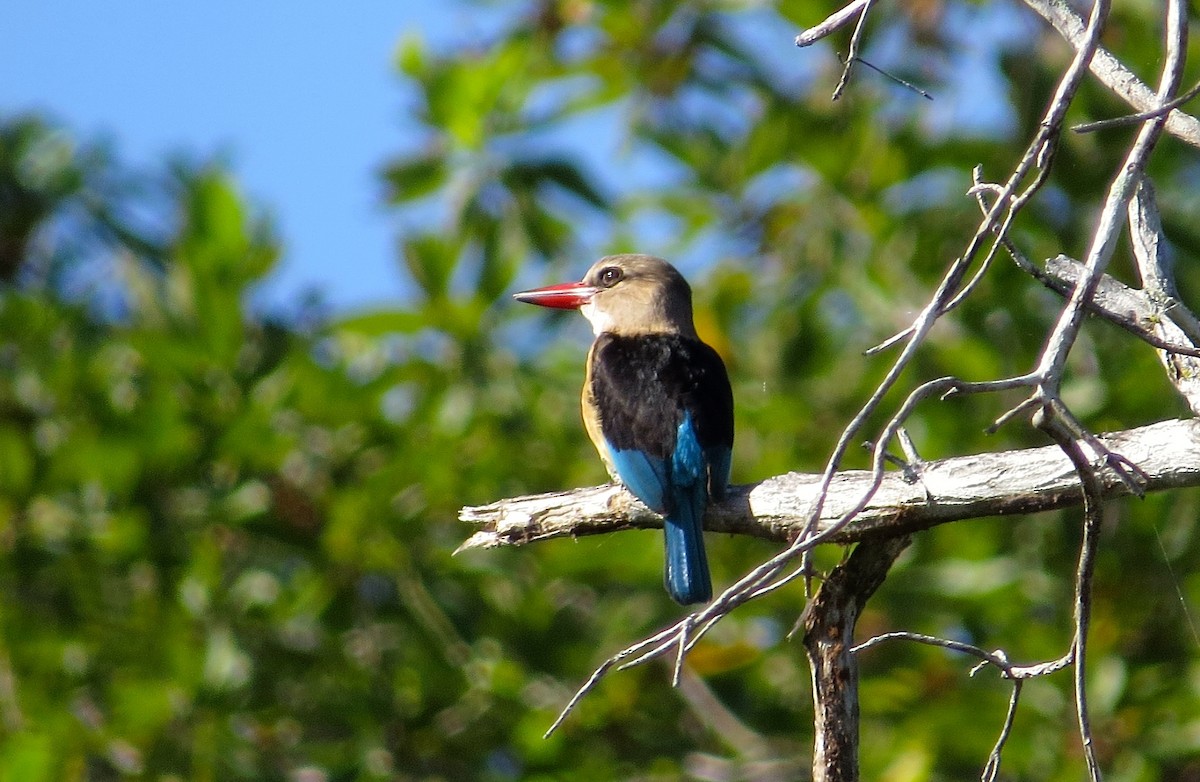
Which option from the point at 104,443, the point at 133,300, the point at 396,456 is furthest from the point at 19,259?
the point at 396,456

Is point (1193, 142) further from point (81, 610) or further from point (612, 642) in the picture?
point (81, 610)

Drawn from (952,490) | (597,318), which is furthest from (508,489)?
(952,490)

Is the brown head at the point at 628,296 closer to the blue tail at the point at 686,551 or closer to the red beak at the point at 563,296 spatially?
the red beak at the point at 563,296

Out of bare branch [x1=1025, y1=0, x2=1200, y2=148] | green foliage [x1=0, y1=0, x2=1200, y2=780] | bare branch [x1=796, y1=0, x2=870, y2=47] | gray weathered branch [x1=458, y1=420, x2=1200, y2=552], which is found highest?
bare branch [x1=796, y1=0, x2=870, y2=47]

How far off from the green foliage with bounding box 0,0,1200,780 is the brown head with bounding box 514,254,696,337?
210 mm

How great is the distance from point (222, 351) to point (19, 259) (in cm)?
162

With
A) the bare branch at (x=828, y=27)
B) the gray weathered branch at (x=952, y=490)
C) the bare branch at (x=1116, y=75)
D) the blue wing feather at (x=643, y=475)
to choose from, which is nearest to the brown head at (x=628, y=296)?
the blue wing feather at (x=643, y=475)

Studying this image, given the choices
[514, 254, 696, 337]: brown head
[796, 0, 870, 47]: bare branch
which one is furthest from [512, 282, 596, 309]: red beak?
[796, 0, 870, 47]: bare branch

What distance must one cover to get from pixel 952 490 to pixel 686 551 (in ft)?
4.48

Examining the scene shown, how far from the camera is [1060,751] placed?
464 centimetres

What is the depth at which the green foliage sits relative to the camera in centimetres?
480

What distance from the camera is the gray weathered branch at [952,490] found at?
7.77 ft

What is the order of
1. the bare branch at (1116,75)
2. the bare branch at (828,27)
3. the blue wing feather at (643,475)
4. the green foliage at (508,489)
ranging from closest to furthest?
1. the bare branch at (828,27)
2. the bare branch at (1116,75)
3. the blue wing feather at (643,475)
4. the green foliage at (508,489)

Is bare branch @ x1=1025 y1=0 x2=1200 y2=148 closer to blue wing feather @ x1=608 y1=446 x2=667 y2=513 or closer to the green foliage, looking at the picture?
blue wing feather @ x1=608 y1=446 x2=667 y2=513
